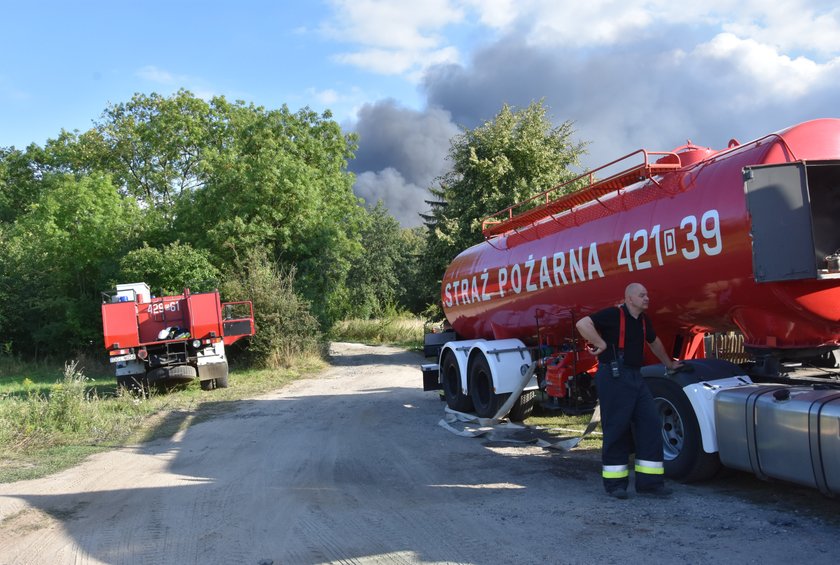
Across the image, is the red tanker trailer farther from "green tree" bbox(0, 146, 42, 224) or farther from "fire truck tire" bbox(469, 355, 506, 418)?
"green tree" bbox(0, 146, 42, 224)

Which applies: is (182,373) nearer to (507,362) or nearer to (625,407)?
(507,362)

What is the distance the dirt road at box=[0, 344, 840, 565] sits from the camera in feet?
15.7

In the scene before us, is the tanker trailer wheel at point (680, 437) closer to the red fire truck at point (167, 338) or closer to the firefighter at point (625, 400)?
the firefighter at point (625, 400)

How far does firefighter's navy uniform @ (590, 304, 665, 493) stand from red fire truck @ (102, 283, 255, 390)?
11.7 metres

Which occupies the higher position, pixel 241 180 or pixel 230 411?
pixel 241 180

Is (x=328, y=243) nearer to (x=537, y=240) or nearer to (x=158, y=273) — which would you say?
(x=158, y=273)

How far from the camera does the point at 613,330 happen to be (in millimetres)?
6238

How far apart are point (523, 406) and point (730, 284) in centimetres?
450

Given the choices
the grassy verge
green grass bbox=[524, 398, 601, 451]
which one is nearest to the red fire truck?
the grassy verge

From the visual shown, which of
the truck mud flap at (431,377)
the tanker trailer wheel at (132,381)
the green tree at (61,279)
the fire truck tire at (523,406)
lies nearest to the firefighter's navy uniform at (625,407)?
the fire truck tire at (523,406)

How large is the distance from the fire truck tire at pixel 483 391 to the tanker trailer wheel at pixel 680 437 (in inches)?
145

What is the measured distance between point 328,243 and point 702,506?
21685 millimetres

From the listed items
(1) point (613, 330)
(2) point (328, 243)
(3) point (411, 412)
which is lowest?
(3) point (411, 412)

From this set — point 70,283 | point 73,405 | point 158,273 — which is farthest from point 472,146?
point 70,283
